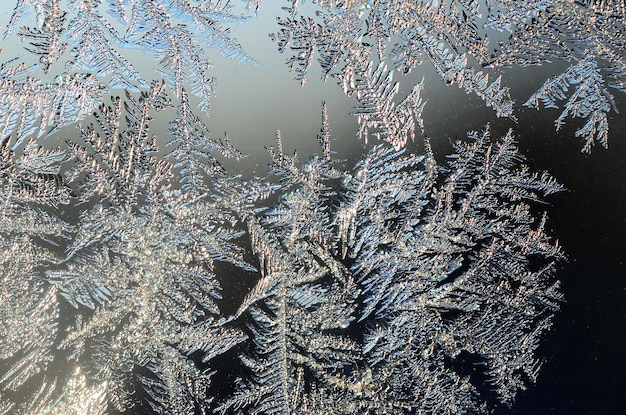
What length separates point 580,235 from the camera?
12.3 inches

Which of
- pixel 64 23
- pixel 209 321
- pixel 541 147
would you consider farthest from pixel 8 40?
pixel 541 147

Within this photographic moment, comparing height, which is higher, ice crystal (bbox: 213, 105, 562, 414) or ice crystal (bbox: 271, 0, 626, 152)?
ice crystal (bbox: 271, 0, 626, 152)

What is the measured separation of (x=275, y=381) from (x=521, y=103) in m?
0.20

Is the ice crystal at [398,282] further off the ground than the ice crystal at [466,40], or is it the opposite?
the ice crystal at [466,40]

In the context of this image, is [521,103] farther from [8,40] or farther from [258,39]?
[8,40]

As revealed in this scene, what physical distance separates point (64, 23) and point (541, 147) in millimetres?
261

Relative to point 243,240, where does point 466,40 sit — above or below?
above

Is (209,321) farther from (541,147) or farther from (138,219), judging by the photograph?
(541,147)

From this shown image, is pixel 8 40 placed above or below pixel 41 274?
above

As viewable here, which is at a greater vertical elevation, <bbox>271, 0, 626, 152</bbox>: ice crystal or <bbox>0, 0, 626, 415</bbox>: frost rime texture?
<bbox>271, 0, 626, 152</bbox>: ice crystal

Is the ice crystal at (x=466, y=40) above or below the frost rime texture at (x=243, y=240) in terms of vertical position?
above

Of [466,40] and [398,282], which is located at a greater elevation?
[466,40]

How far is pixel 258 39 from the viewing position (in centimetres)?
31

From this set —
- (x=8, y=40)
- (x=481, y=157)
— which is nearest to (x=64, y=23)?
(x=8, y=40)
